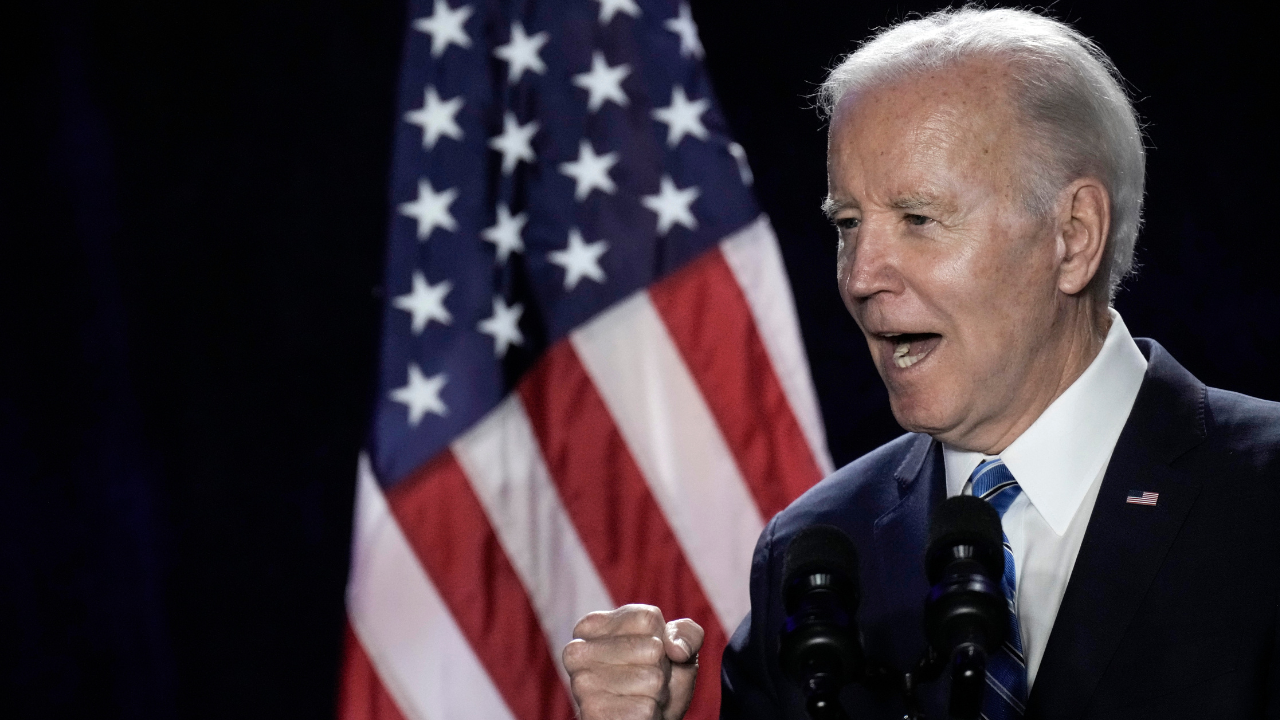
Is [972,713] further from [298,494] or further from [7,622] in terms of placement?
[7,622]

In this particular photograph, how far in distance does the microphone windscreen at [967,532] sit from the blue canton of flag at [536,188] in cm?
157

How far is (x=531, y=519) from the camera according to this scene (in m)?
2.47

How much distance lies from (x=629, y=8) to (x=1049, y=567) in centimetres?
157

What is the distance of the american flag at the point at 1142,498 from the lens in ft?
4.45

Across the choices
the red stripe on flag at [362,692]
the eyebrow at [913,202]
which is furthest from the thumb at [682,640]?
the red stripe on flag at [362,692]

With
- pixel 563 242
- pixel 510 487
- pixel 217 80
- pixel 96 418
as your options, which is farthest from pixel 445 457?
pixel 217 80

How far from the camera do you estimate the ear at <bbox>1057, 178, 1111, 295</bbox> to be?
1457mm

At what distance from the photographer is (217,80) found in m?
2.88

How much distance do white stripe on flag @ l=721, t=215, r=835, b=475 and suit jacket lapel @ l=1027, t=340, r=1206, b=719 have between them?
107cm

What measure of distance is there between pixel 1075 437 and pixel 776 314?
1081 mm

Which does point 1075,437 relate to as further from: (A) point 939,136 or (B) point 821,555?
(B) point 821,555

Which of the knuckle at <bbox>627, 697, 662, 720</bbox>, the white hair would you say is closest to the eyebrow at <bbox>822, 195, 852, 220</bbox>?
the white hair

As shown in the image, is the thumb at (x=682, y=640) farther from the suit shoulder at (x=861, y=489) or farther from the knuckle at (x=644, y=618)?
the suit shoulder at (x=861, y=489)

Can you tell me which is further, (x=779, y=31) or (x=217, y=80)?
(x=217, y=80)
